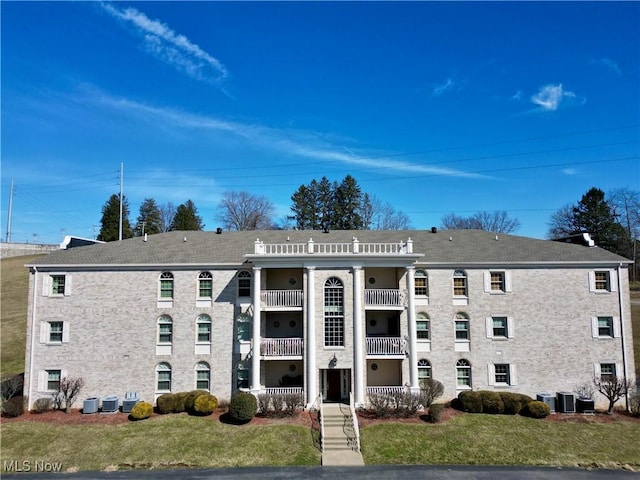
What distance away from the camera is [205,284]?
25.3 meters

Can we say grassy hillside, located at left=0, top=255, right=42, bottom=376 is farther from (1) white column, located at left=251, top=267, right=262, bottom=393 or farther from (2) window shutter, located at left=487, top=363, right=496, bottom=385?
(2) window shutter, located at left=487, top=363, right=496, bottom=385

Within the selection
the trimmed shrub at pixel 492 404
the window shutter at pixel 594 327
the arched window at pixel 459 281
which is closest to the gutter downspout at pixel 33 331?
the arched window at pixel 459 281

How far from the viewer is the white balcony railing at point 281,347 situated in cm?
2372

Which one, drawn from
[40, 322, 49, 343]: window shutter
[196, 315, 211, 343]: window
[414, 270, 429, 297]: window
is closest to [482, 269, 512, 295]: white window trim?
[414, 270, 429, 297]: window

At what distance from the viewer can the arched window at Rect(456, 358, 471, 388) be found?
81.0 ft

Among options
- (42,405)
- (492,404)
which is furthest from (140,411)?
(492,404)

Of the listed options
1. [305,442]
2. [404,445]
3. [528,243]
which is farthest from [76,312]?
[528,243]

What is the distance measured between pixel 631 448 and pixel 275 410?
57.5 feet

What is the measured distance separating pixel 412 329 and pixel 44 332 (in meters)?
22.4

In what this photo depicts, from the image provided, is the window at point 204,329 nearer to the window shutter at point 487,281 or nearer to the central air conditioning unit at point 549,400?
the window shutter at point 487,281

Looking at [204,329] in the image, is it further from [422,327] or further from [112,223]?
[112,223]

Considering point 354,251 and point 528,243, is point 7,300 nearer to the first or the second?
point 354,251

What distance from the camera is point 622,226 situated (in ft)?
204

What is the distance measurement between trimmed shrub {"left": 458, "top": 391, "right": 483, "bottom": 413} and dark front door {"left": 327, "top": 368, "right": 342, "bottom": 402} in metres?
7.09
